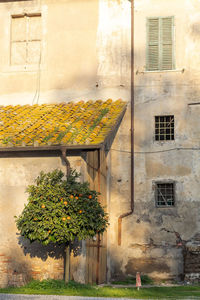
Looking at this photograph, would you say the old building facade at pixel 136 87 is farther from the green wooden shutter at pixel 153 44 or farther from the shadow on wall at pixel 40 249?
the shadow on wall at pixel 40 249

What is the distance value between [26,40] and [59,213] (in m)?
7.68

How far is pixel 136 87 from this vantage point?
17.6 meters

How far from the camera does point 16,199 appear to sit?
47.1 feet

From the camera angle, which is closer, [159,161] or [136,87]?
[159,161]

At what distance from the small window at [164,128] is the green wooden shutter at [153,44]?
1616 millimetres

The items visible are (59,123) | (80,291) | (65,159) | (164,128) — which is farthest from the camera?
(164,128)

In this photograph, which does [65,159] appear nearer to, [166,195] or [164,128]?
[166,195]

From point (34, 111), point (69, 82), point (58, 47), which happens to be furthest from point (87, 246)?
point (58, 47)

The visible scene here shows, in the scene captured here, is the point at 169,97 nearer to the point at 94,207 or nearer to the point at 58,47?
the point at 58,47

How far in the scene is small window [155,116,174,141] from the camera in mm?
17375

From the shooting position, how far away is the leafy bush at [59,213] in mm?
12719

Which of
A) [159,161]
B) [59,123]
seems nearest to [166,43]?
[159,161]

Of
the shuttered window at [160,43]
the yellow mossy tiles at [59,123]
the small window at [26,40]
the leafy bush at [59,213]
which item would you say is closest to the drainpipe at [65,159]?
the yellow mossy tiles at [59,123]

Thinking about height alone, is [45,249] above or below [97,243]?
below
